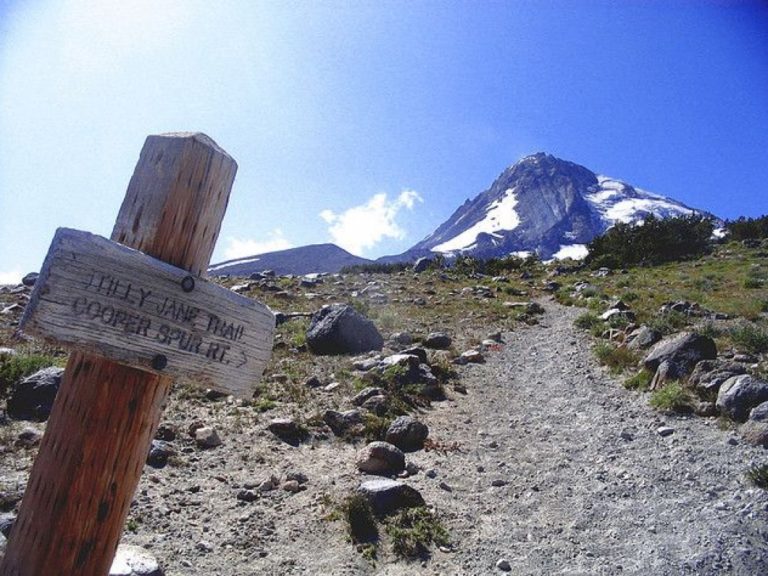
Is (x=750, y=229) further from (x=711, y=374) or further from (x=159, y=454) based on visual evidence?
(x=159, y=454)

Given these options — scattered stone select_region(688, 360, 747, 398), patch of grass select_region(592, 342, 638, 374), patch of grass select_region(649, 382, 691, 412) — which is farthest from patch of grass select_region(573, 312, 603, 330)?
patch of grass select_region(649, 382, 691, 412)

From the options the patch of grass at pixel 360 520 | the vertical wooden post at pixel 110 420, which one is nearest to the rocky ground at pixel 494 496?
the patch of grass at pixel 360 520

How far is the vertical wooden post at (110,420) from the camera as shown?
1.90 metres

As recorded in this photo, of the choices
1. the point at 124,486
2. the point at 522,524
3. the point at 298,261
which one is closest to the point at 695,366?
the point at 522,524

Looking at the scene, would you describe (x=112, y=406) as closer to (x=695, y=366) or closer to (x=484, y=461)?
(x=484, y=461)

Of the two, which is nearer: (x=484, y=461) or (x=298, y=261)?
(x=484, y=461)

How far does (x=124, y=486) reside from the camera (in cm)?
203

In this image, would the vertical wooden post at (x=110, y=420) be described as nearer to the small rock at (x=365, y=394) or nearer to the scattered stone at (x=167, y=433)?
the scattered stone at (x=167, y=433)

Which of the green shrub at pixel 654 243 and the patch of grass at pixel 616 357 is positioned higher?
the green shrub at pixel 654 243

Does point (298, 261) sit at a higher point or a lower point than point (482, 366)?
higher

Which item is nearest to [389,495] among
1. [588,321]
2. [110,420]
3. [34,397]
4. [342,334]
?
[110,420]

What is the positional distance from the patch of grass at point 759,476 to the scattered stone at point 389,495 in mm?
3821

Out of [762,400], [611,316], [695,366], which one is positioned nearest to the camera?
[762,400]

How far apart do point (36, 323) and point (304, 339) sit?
1127cm
